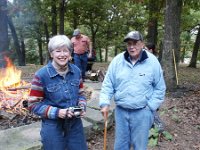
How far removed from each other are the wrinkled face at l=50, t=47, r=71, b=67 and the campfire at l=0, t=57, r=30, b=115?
3087mm

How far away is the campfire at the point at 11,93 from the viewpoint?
20.2 feet

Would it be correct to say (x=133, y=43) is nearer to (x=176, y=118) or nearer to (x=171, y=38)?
(x=176, y=118)

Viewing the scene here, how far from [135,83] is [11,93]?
3.76 m

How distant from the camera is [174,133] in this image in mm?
6262

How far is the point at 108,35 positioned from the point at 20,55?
26.5 ft

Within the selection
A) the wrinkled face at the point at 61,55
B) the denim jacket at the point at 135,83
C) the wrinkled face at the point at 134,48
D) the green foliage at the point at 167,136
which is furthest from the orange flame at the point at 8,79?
the wrinkled face at the point at 61,55

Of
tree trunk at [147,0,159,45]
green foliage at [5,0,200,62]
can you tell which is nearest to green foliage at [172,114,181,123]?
tree trunk at [147,0,159,45]

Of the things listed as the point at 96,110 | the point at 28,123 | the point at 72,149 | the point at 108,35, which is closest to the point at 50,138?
the point at 72,149

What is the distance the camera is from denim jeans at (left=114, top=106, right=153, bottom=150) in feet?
13.6

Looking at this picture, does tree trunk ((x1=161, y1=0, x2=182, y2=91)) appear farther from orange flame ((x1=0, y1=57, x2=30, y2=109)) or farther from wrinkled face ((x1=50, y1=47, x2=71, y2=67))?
wrinkled face ((x1=50, y1=47, x2=71, y2=67))

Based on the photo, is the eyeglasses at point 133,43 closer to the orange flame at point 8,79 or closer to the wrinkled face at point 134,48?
the wrinkled face at point 134,48

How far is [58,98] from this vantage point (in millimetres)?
3320

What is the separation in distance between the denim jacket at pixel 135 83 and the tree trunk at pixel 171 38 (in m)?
5.35

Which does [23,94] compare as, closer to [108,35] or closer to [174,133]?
[174,133]
